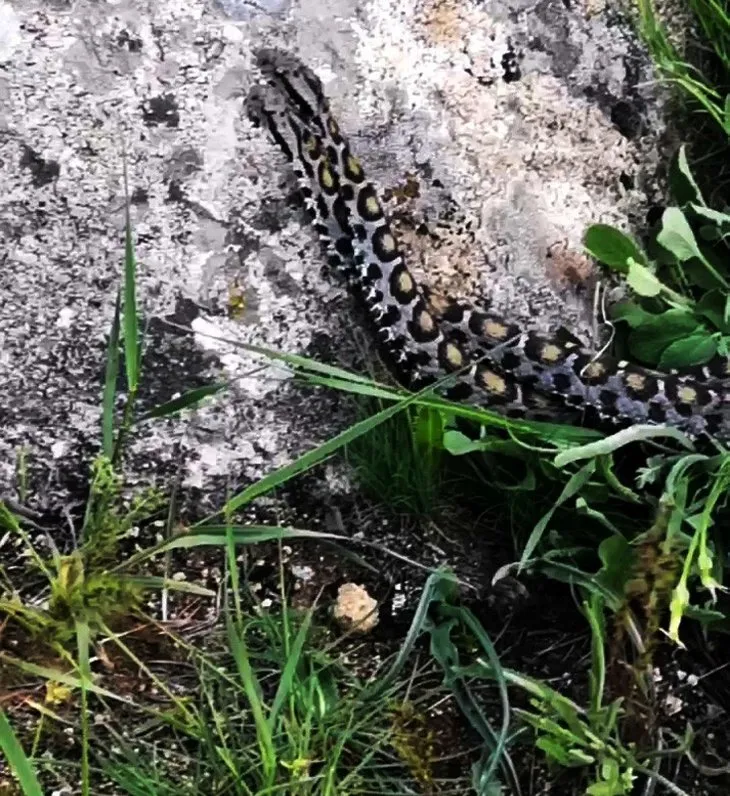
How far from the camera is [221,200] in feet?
7.78

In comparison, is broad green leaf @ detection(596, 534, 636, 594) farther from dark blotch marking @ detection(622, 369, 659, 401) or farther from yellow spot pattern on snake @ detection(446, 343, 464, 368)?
yellow spot pattern on snake @ detection(446, 343, 464, 368)

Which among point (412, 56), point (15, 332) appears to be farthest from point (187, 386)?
point (412, 56)

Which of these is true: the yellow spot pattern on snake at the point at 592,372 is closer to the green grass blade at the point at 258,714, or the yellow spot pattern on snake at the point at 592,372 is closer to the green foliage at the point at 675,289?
the green foliage at the point at 675,289

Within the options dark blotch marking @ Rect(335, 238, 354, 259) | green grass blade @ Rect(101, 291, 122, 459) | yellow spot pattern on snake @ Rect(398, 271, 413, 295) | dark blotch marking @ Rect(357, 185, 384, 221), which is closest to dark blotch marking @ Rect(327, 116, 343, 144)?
dark blotch marking @ Rect(357, 185, 384, 221)

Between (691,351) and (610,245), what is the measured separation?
0.32m

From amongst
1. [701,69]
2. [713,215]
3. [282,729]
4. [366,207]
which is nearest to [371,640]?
[282,729]

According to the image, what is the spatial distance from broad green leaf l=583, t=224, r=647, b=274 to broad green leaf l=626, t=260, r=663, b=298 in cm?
5

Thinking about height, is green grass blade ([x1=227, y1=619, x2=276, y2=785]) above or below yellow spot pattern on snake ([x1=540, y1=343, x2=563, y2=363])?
below

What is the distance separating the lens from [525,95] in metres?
2.61

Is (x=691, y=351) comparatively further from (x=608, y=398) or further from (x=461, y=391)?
(x=461, y=391)

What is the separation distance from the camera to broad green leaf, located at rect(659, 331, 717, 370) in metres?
2.44

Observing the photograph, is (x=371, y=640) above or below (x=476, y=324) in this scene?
below

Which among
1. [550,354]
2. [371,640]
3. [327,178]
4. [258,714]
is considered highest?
[327,178]

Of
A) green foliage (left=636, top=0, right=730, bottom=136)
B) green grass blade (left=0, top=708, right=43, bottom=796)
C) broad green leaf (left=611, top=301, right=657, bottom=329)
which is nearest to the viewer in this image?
green grass blade (left=0, top=708, right=43, bottom=796)
